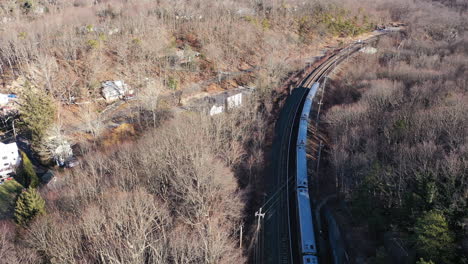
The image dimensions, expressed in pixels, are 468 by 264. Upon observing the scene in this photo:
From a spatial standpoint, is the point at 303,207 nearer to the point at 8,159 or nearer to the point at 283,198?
the point at 283,198

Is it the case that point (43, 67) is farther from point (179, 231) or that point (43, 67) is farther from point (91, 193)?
point (179, 231)

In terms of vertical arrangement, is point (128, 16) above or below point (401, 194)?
above

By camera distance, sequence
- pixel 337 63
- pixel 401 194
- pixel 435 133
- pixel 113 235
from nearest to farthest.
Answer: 1. pixel 113 235
2. pixel 401 194
3. pixel 435 133
4. pixel 337 63

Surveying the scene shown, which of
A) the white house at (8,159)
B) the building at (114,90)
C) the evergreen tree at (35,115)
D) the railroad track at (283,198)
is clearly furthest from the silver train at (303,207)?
the white house at (8,159)

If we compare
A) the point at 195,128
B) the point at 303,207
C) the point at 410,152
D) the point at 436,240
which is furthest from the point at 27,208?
the point at 410,152

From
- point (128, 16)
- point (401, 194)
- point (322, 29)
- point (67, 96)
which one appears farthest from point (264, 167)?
point (322, 29)

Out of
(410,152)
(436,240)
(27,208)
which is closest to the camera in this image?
(436,240)

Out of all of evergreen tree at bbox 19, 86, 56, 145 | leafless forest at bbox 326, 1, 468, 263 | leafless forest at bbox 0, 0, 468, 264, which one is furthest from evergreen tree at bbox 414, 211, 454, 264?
evergreen tree at bbox 19, 86, 56, 145

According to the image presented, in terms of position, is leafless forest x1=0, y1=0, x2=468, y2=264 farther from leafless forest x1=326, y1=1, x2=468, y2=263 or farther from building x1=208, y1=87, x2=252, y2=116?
building x1=208, y1=87, x2=252, y2=116
